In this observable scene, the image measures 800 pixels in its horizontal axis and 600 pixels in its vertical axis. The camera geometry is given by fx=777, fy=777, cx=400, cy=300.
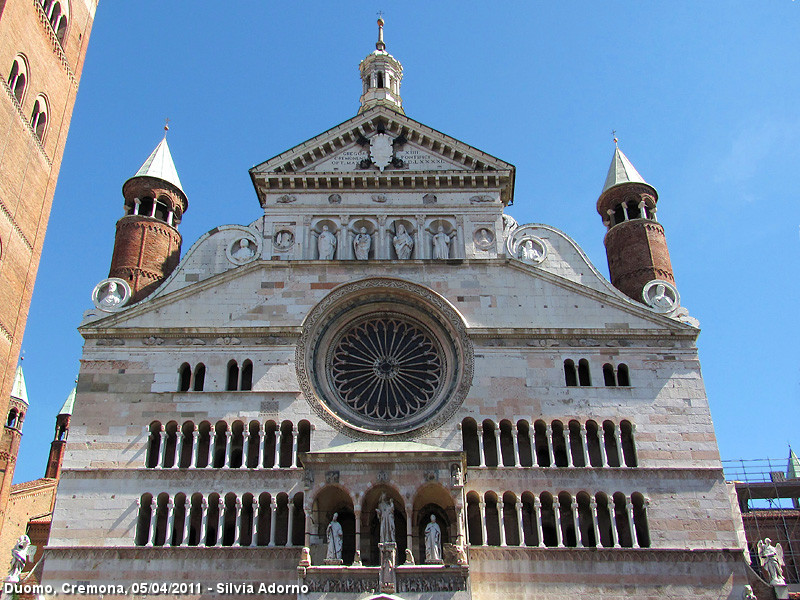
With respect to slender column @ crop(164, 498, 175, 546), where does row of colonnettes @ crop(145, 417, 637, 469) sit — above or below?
above

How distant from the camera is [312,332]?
23719 mm

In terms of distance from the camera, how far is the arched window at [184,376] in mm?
22938

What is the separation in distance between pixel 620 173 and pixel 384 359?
11793 mm

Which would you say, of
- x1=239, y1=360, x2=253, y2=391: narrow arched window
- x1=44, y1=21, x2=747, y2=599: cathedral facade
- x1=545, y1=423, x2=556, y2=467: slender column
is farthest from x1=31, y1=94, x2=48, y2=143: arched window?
x1=545, y1=423, x2=556, y2=467: slender column

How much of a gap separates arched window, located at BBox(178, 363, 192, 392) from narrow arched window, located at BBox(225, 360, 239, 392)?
115 cm

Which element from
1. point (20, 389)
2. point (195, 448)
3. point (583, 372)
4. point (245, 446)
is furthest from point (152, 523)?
point (20, 389)

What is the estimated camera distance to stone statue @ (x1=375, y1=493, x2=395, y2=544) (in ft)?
63.0

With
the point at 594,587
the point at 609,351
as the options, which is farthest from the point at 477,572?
the point at 609,351

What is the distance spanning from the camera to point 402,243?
25.3 meters

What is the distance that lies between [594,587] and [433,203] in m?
12.9

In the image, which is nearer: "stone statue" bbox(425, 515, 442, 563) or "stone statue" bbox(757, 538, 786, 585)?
"stone statue" bbox(425, 515, 442, 563)

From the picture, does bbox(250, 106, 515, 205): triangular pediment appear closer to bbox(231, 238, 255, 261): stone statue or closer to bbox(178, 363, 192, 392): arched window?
Result: bbox(231, 238, 255, 261): stone statue

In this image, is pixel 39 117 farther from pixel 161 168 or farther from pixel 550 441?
pixel 550 441

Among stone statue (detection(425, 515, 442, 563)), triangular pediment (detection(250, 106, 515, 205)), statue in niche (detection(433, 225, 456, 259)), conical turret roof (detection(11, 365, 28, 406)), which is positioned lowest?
stone statue (detection(425, 515, 442, 563))
